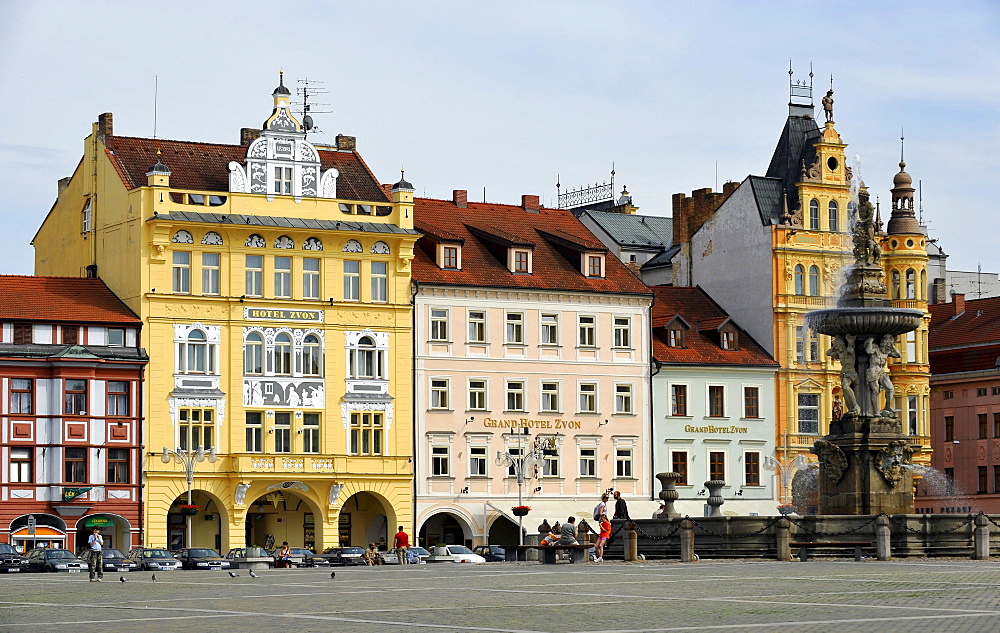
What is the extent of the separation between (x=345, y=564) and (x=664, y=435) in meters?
22.9

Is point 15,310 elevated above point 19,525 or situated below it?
above

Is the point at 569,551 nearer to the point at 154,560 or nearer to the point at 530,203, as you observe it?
the point at 154,560

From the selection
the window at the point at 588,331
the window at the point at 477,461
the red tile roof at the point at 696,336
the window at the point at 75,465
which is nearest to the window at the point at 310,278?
the window at the point at 477,461

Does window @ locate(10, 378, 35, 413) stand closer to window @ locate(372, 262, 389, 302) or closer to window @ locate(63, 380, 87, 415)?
window @ locate(63, 380, 87, 415)

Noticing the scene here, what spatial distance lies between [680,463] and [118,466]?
83.5 feet

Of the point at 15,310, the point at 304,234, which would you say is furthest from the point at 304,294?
the point at 15,310

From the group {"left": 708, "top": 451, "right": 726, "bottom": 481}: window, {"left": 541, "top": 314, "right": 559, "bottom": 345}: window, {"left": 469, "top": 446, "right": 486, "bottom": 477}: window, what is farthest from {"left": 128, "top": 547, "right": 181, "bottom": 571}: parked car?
{"left": 708, "top": 451, "right": 726, "bottom": 481}: window

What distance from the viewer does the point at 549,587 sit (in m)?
38.6

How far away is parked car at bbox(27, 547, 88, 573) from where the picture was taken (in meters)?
66.1

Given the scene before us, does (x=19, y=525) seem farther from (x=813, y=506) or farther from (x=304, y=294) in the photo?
(x=813, y=506)

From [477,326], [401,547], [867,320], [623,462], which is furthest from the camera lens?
[623,462]

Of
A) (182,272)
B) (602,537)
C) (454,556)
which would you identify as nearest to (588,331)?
(454,556)

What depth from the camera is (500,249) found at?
86875 mm

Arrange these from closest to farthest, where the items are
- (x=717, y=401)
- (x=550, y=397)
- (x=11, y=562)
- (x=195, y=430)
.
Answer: (x=11, y=562) → (x=195, y=430) → (x=550, y=397) → (x=717, y=401)
